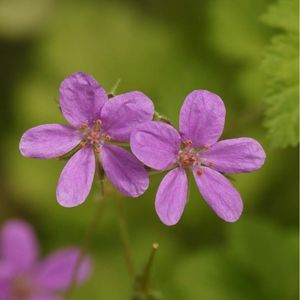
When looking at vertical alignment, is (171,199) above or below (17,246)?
above

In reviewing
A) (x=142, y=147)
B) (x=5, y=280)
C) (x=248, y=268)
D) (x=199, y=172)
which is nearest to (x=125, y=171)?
(x=142, y=147)

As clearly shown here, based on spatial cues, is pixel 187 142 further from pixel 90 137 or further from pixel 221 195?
pixel 90 137

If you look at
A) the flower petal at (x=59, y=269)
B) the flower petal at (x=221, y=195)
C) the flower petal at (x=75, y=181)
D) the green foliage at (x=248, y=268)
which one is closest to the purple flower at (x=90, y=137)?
the flower petal at (x=75, y=181)

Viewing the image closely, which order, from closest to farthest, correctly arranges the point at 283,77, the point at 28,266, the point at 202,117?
the point at 202,117 → the point at 283,77 → the point at 28,266

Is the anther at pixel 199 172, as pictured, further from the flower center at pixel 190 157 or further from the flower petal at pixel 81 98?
the flower petal at pixel 81 98

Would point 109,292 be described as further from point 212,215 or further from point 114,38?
point 114,38

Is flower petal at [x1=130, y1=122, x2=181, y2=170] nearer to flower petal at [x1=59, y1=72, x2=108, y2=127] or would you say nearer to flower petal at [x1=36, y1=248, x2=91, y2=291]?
flower petal at [x1=59, y1=72, x2=108, y2=127]
